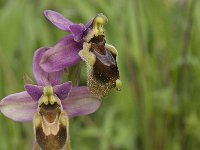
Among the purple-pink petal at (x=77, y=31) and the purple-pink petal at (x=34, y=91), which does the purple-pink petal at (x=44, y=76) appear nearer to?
the purple-pink petal at (x=34, y=91)

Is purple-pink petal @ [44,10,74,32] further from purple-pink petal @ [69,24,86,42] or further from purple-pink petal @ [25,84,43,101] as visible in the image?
purple-pink petal @ [25,84,43,101]

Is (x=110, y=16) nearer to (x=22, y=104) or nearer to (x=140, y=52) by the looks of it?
(x=140, y=52)

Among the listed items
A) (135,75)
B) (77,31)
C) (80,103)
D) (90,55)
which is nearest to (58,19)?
(77,31)

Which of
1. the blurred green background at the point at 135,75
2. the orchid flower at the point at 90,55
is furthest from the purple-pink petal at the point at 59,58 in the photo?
the blurred green background at the point at 135,75

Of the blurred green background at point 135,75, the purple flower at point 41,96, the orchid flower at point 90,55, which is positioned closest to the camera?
the orchid flower at point 90,55

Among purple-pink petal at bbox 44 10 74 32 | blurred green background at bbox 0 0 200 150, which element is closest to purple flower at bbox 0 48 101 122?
purple-pink petal at bbox 44 10 74 32

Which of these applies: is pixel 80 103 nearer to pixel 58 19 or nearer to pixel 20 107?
pixel 20 107

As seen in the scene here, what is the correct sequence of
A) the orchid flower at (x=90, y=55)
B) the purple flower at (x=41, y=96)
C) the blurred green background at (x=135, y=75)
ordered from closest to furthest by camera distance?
the orchid flower at (x=90, y=55) → the purple flower at (x=41, y=96) → the blurred green background at (x=135, y=75)
